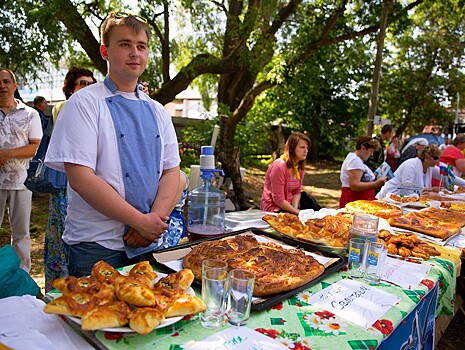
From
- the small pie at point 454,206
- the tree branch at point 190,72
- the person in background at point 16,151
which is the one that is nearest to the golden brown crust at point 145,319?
the person in background at point 16,151

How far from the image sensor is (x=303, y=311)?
54.2 inches

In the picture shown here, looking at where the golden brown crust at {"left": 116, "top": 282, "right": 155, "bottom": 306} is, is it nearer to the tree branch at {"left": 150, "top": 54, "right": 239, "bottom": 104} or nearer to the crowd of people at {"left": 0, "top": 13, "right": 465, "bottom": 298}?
→ the crowd of people at {"left": 0, "top": 13, "right": 465, "bottom": 298}

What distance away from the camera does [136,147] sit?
174 centimetres

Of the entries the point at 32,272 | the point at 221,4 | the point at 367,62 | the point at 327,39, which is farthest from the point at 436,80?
the point at 32,272

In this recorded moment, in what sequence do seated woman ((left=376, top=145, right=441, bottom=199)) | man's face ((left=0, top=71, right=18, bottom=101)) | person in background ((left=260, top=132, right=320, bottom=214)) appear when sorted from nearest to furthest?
man's face ((left=0, top=71, right=18, bottom=101)) → person in background ((left=260, top=132, right=320, bottom=214)) → seated woman ((left=376, top=145, right=441, bottom=199))

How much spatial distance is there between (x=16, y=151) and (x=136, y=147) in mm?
2312

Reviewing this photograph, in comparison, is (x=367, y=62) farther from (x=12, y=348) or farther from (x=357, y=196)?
(x=12, y=348)

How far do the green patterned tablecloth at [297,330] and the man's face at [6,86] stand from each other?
310 cm

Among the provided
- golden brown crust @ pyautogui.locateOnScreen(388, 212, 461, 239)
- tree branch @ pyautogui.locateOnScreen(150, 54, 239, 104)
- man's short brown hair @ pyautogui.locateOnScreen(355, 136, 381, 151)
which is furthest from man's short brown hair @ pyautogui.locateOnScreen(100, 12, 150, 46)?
tree branch @ pyautogui.locateOnScreen(150, 54, 239, 104)

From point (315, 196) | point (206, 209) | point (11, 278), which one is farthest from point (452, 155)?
point (11, 278)

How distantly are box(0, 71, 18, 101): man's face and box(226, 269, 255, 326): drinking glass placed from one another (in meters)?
3.18

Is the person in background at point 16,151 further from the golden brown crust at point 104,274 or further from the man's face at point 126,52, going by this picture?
the golden brown crust at point 104,274

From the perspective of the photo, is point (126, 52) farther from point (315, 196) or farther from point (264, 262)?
point (315, 196)

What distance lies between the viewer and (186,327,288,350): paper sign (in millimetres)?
1092
